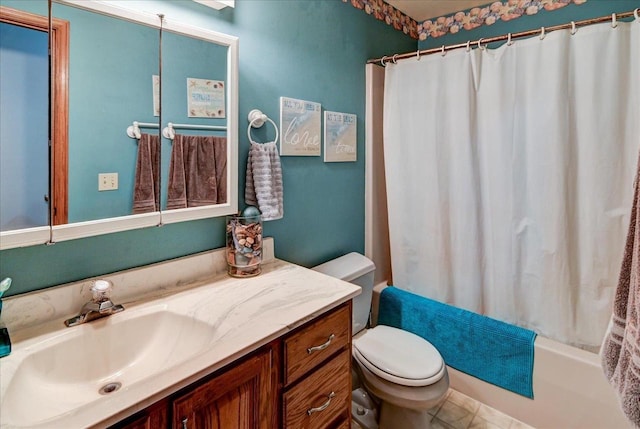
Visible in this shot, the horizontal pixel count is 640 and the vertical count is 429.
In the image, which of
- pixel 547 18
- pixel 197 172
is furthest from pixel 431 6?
pixel 197 172

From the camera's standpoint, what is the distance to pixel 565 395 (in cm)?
158

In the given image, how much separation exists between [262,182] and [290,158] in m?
0.30

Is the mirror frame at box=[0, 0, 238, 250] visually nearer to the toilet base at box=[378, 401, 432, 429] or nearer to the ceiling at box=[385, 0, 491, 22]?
the toilet base at box=[378, 401, 432, 429]

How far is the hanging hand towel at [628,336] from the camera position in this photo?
610mm

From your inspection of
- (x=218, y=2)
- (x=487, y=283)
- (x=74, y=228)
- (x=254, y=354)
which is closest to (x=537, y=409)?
(x=487, y=283)

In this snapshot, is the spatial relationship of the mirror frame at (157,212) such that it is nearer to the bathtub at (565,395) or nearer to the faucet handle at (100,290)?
the faucet handle at (100,290)

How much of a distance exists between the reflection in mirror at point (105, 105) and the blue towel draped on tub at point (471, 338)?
1.58m

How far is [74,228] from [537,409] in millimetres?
2159

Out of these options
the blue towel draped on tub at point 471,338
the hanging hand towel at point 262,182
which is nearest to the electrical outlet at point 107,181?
the hanging hand towel at point 262,182

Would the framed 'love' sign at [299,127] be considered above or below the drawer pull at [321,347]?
above

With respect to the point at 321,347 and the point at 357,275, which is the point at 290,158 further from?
the point at 321,347

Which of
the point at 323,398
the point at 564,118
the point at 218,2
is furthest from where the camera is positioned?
the point at 564,118

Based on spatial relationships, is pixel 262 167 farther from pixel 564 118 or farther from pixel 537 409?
pixel 537 409

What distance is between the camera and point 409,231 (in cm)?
210
